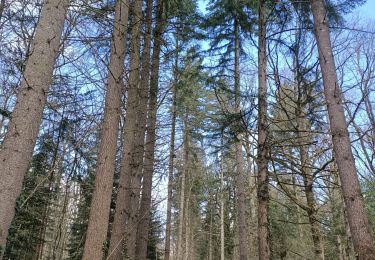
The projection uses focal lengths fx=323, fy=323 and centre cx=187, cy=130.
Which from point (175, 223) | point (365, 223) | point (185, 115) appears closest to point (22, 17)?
point (365, 223)

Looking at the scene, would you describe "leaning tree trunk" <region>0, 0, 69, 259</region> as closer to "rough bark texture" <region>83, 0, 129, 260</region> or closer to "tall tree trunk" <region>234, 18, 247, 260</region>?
"rough bark texture" <region>83, 0, 129, 260</region>

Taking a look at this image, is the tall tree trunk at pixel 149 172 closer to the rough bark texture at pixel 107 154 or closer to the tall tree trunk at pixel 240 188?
the tall tree trunk at pixel 240 188

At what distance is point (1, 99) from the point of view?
10.6m

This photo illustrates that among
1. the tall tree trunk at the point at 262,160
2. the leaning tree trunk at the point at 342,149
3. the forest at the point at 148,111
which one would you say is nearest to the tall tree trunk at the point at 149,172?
the forest at the point at 148,111

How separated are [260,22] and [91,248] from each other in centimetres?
491

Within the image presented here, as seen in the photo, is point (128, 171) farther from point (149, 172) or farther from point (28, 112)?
point (28, 112)

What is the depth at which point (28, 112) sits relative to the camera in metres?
3.46

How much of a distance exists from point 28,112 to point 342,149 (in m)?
3.75

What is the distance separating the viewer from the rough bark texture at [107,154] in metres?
4.41

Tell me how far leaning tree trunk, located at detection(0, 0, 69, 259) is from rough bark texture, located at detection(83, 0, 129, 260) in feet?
4.34

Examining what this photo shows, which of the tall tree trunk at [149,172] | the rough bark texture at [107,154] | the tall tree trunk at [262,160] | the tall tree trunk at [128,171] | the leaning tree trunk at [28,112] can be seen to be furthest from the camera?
the tall tree trunk at [149,172]

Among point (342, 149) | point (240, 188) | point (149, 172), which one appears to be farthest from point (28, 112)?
point (240, 188)

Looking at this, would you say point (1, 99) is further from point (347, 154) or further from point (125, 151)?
point (347, 154)

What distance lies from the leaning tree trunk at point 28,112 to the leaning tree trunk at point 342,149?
3.61m
